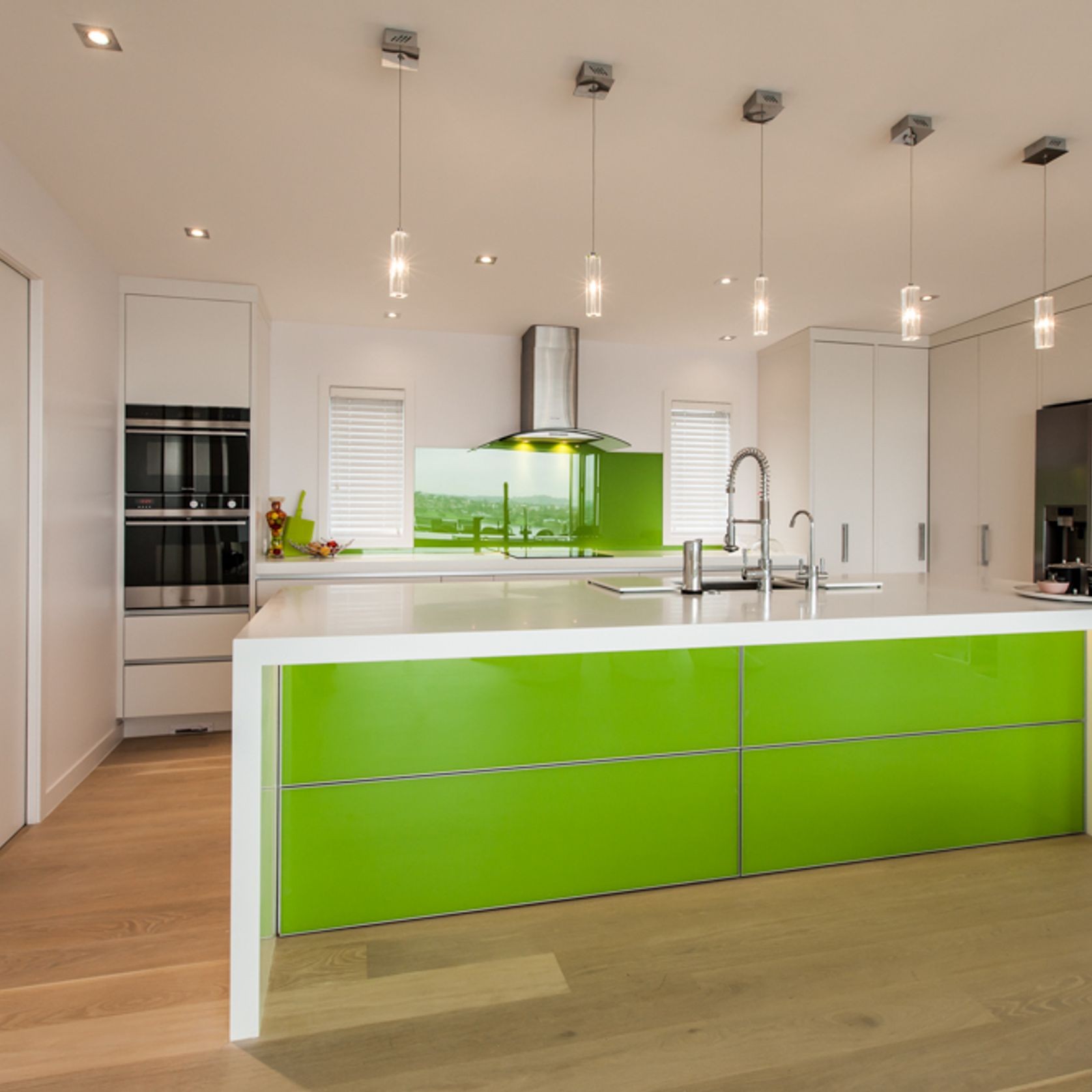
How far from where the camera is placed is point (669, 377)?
541 cm

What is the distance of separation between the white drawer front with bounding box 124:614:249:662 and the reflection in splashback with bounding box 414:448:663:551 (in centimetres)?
134

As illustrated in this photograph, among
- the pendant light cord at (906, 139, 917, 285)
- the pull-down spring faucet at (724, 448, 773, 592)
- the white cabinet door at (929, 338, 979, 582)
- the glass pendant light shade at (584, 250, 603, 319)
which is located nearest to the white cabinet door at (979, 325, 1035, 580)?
the white cabinet door at (929, 338, 979, 582)

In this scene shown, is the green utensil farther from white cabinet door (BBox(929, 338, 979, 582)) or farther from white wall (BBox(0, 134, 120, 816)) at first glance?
white cabinet door (BBox(929, 338, 979, 582))

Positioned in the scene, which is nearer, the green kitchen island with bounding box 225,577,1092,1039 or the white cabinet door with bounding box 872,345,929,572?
the green kitchen island with bounding box 225,577,1092,1039

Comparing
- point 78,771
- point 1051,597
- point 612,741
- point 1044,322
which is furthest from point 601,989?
point 78,771

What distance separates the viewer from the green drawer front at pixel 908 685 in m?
2.35

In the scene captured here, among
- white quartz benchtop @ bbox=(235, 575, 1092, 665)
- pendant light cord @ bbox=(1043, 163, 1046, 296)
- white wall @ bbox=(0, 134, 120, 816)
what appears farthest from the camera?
white wall @ bbox=(0, 134, 120, 816)

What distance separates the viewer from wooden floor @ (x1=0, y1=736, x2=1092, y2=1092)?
155cm

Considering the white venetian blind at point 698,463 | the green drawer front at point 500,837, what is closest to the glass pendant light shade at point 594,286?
the green drawer front at point 500,837

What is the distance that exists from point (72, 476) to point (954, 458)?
4888mm

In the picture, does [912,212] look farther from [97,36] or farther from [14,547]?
[14,547]

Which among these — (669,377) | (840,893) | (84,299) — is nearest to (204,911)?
(840,893)

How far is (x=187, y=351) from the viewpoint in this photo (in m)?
4.02

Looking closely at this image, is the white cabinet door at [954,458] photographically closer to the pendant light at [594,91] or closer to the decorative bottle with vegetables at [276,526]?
the pendant light at [594,91]
